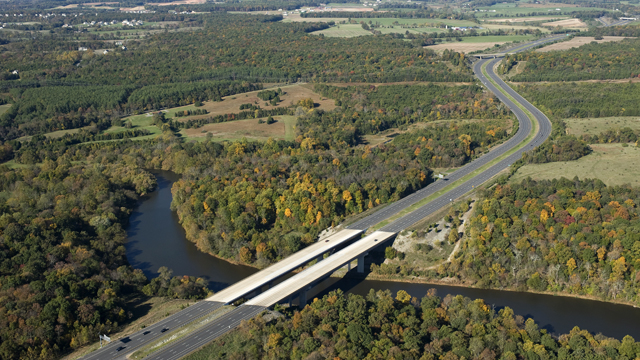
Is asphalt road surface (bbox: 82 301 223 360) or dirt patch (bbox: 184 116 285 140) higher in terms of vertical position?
dirt patch (bbox: 184 116 285 140)

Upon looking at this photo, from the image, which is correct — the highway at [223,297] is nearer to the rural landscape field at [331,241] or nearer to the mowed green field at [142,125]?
the rural landscape field at [331,241]

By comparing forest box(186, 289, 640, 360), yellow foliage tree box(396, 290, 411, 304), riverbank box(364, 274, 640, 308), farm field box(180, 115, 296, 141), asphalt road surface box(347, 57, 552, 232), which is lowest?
riverbank box(364, 274, 640, 308)

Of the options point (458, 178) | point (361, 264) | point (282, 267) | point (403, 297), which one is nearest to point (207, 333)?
point (282, 267)

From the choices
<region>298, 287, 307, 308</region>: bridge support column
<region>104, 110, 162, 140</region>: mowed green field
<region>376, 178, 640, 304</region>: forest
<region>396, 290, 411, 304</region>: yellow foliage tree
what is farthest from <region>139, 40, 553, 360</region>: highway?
<region>104, 110, 162, 140</region>: mowed green field

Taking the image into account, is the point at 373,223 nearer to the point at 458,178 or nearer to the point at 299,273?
the point at 299,273

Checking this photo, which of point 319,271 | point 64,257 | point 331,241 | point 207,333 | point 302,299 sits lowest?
point 302,299

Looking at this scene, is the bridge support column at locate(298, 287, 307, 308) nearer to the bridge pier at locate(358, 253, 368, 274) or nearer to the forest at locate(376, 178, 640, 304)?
the bridge pier at locate(358, 253, 368, 274)

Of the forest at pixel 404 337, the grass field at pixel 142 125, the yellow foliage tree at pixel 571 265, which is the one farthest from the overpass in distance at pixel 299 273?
the grass field at pixel 142 125
